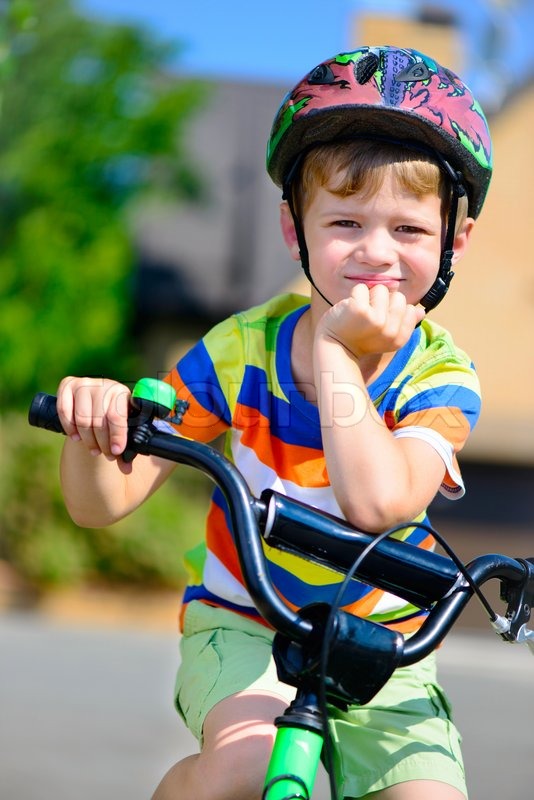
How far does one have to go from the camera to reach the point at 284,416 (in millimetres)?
2412

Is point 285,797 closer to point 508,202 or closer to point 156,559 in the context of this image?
point 156,559

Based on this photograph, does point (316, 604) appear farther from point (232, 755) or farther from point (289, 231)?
point (289, 231)

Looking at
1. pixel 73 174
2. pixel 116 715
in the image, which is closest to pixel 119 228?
pixel 73 174

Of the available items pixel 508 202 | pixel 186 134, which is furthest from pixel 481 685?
pixel 186 134

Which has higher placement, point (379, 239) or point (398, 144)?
point (398, 144)

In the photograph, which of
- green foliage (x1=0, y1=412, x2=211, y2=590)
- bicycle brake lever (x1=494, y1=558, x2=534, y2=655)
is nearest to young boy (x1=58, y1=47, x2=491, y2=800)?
bicycle brake lever (x1=494, y1=558, x2=534, y2=655)

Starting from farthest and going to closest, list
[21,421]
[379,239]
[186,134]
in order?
[186,134]
[21,421]
[379,239]

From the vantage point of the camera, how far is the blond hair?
226cm

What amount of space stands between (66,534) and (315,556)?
32.8 ft

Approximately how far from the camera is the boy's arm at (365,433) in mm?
1918

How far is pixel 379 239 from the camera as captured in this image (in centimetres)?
223

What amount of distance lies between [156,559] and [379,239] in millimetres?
9334

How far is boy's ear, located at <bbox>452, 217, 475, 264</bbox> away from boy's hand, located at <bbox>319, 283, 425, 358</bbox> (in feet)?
1.58

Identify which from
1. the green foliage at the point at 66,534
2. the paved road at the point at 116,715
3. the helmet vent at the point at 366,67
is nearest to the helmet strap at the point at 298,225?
the helmet vent at the point at 366,67
